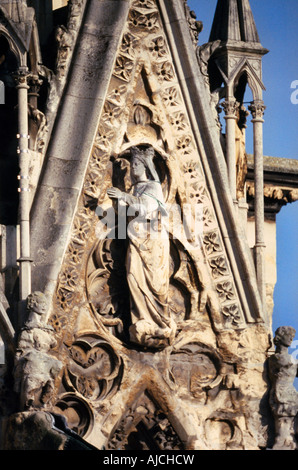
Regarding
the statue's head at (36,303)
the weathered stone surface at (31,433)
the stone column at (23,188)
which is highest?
the stone column at (23,188)

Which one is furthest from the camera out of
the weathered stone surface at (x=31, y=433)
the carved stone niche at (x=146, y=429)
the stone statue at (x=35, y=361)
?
the carved stone niche at (x=146, y=429)

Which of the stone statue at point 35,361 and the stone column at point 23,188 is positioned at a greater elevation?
the stone column at point 23,188

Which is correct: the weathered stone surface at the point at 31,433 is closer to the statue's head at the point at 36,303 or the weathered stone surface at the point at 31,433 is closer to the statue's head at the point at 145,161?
the statue's head at the point at 36,303

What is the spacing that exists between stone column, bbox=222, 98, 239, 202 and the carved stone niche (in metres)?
2.35

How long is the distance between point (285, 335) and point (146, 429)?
1634 mm

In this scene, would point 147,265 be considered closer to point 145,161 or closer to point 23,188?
point 145,161

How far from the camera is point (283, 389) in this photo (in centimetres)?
2511

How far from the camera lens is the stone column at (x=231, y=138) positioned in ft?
84.5

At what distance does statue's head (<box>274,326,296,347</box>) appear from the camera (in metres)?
25.1

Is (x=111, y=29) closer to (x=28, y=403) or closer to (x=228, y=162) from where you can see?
(x=228, y=162)

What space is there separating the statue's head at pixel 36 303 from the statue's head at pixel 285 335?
2518 millimetres

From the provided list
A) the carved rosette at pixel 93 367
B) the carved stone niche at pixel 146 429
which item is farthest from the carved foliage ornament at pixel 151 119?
the carved stone niche at pixel 146 429

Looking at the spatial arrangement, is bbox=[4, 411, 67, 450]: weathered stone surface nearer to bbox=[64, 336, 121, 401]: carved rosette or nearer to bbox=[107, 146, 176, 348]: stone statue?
bbox=[64, 336, 121, 401]: carved rosette

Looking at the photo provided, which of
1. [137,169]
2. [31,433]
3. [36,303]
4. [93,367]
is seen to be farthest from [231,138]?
[31,433]
